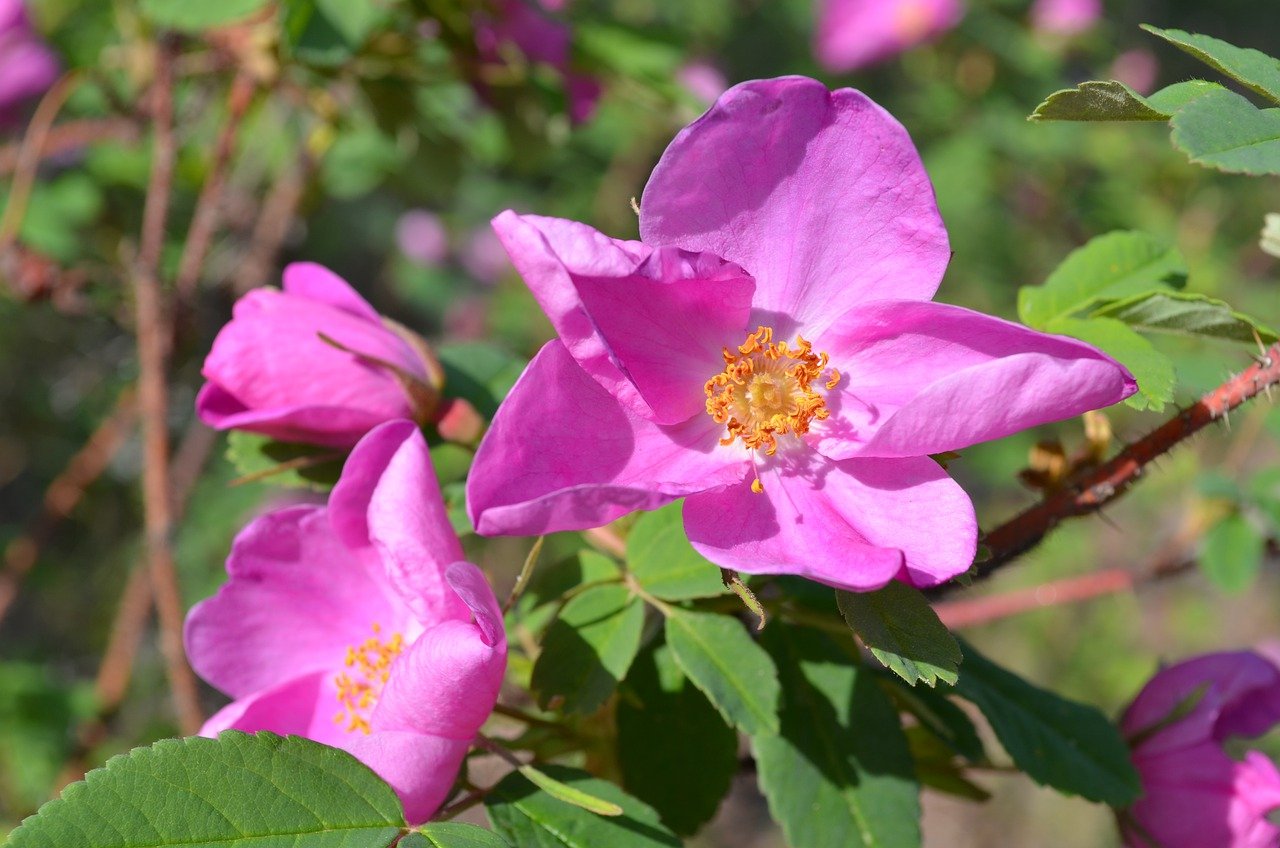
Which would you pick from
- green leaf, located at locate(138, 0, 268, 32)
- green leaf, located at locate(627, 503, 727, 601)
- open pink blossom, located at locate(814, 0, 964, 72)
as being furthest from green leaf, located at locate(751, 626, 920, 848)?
open pink blossom, located at locate(814, 0, 964, 72)

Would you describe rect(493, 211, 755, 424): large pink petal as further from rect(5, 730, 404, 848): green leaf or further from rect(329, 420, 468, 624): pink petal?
rect(5, 730, 404, 848): green leaf

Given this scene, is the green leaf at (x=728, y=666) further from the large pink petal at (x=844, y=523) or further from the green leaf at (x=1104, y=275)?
the green leaf at (x=1104, y=275)

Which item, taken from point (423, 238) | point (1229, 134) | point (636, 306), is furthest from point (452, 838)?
point (423, 238)

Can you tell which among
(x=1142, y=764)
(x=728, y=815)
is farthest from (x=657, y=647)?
(x=728, y=815)

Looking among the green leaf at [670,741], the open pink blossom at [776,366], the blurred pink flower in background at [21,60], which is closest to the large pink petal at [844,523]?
the open pink blossom at [776,366]

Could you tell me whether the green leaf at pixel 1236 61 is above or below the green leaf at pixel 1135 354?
above

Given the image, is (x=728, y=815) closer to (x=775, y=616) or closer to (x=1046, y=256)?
(x=1046, y=256)
